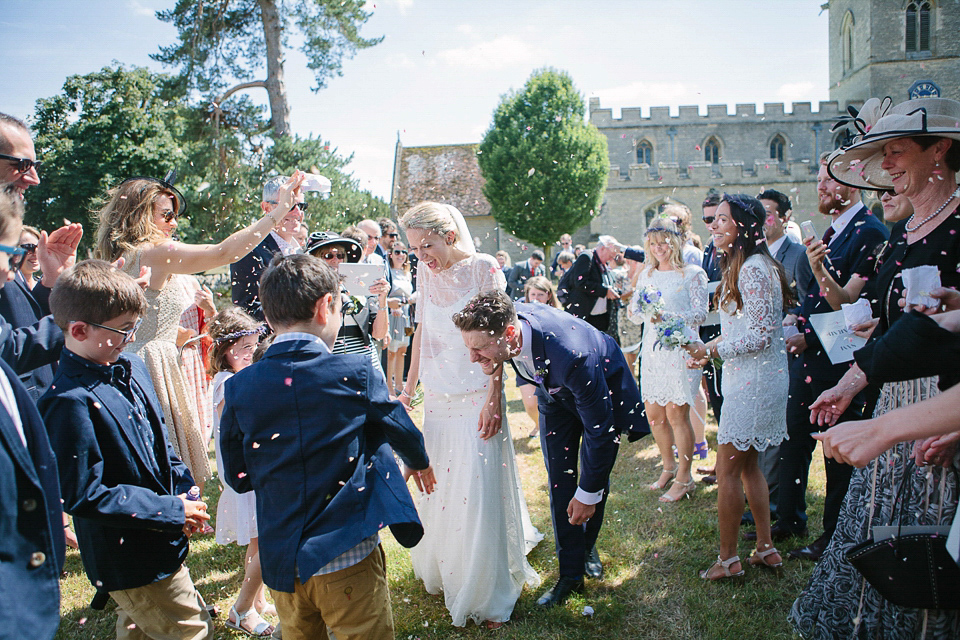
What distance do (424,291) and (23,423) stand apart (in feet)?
7.71

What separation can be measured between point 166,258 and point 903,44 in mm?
45855

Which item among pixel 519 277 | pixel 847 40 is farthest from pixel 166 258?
pixel 847 40


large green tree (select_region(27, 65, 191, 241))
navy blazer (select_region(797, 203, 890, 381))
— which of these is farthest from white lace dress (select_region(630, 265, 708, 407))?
large green tree (select_region(27, 65, 191, 241))

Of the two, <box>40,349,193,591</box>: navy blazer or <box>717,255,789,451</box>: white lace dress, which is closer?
<box>40,349,193,591</box>: navy blazer

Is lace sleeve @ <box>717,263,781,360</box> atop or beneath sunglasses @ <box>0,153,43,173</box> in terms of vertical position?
beneath

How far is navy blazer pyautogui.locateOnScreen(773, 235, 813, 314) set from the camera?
4.48 meters

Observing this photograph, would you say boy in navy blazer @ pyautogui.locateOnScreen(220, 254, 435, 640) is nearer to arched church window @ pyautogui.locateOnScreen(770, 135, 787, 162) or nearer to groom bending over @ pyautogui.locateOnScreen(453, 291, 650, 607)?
groom bending over @ pyautogui.locateOnScreen(453, 291, 650, 607)

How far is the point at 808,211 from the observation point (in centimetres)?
3403

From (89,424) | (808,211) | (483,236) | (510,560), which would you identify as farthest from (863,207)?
(808,211)

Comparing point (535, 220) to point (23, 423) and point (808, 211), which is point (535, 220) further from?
point (23, 423)

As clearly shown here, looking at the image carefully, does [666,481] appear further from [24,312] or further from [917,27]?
[917,27]

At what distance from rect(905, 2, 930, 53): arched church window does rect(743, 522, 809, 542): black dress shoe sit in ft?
144

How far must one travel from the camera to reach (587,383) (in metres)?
2.89

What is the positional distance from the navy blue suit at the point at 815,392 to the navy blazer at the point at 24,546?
394 cm
